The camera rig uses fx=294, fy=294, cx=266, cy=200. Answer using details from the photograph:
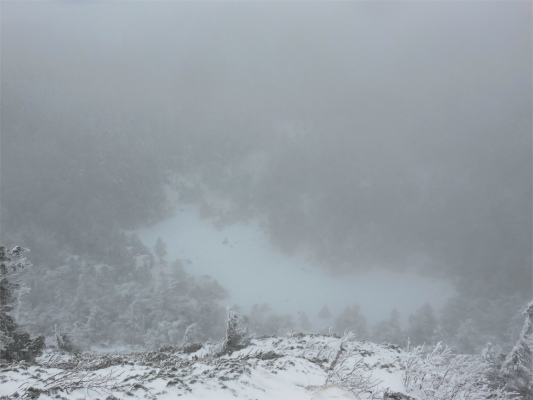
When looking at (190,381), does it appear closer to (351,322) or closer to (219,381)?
(219,381)

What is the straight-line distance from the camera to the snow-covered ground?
74125 mm

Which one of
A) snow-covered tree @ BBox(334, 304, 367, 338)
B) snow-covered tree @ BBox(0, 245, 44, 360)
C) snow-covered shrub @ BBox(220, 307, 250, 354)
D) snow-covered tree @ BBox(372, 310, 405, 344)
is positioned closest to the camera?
snow-covered tree @ BBox(0, 245, 44, 360)

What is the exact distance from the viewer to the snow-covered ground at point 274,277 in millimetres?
74125

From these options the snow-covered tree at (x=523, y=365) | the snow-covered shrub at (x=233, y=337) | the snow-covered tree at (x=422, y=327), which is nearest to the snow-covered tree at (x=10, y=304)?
the snow-covered shrub at (x=233, y=337)

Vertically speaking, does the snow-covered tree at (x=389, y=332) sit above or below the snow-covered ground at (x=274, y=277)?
below

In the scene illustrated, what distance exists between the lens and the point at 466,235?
99125 millimetres

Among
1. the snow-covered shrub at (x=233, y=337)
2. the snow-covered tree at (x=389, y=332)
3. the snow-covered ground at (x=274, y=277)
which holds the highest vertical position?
the snow-covered ground at (x=274, y=277)

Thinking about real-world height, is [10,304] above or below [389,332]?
below

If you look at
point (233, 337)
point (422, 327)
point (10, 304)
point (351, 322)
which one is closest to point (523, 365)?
point (233, 337)

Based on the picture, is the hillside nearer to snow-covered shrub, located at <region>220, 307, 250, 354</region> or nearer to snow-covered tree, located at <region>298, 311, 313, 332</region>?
snow-covered shrub, located at <region>220, 307, 250, 354</region>

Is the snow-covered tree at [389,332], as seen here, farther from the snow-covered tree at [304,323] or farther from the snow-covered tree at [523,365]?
the snow-covered tree at [523,365]

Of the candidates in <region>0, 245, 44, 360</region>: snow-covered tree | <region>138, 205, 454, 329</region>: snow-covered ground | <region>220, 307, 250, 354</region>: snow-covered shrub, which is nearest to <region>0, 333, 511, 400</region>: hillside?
<region>220, 307, 250, 354</region>: snow-covered shrub

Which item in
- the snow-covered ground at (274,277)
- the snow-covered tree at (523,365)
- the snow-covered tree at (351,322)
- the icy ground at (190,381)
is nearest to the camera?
the icy ground at (190,381)

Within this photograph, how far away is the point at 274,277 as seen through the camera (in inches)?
3147
